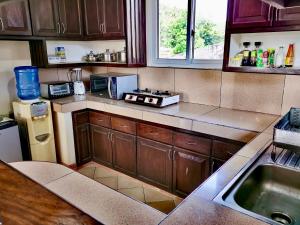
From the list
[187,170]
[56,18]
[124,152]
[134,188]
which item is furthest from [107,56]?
[187,170]

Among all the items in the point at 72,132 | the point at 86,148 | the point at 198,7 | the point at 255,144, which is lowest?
the point at 86,148

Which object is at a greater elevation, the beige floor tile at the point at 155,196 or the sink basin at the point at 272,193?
the sink basin at the point at 272,193

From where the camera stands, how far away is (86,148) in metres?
3.08

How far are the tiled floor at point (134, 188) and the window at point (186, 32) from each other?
144 cm

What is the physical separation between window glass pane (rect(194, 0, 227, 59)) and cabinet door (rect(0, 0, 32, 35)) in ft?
6.12

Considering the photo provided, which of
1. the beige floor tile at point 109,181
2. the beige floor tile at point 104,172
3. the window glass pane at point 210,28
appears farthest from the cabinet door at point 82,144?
the window glass pane at point 210,28

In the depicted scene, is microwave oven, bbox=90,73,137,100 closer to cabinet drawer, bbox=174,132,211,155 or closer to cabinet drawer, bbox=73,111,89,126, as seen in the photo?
cabinet drawer, bbox=73,111,89,126

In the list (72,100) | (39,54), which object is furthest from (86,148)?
(39,54)

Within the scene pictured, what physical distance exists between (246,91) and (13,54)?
2678 mm

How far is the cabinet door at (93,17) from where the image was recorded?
9.67 ft

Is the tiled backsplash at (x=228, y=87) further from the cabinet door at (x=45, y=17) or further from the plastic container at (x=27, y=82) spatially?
the cabinet door at (x=45, y=17)

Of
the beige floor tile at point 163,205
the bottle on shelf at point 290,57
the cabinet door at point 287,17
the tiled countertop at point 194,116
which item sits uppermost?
the cabinet door at point 287,17

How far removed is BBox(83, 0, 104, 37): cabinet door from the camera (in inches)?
116

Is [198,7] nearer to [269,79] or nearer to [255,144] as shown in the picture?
[269,79]
